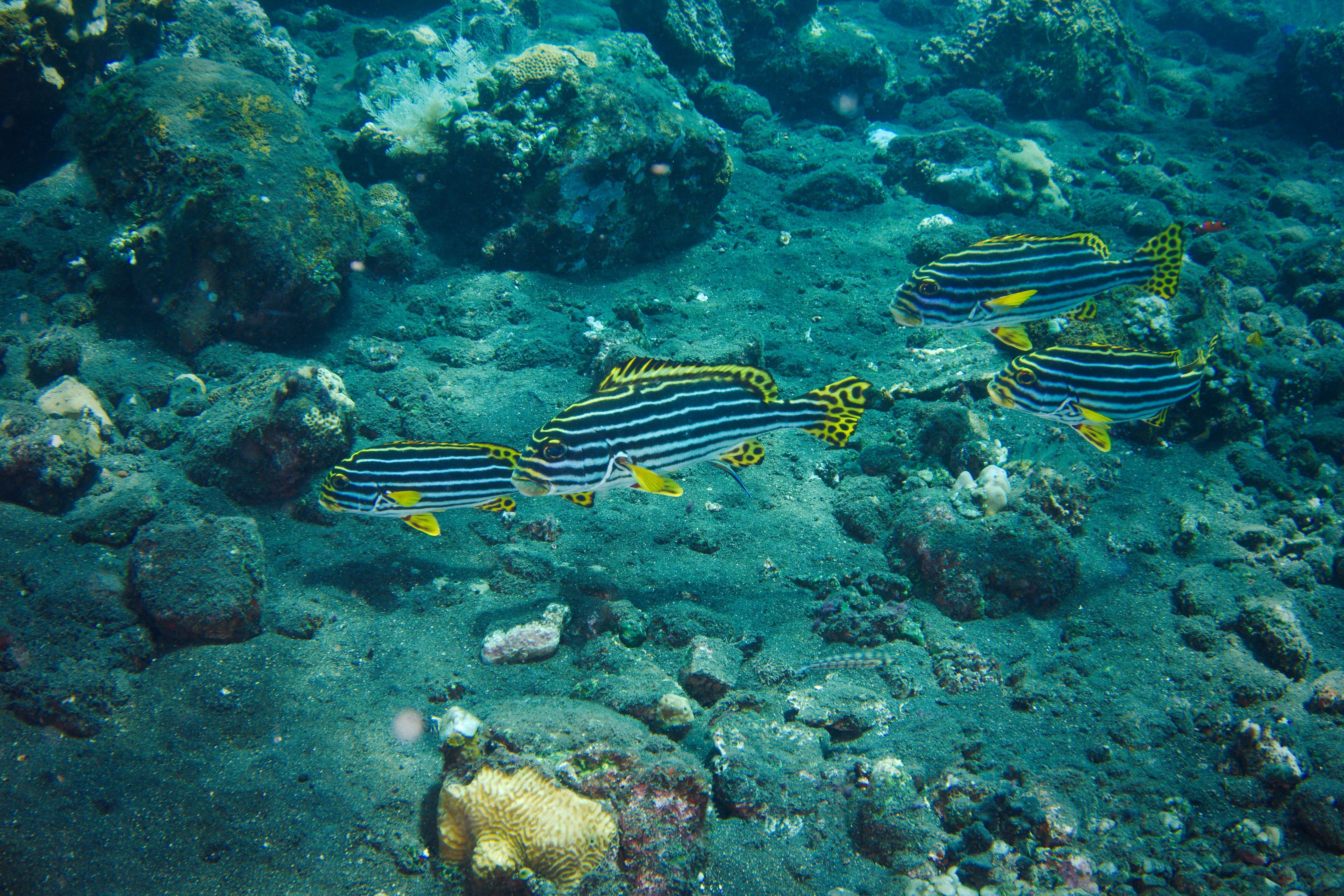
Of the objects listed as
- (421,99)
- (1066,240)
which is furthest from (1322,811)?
(421,99)

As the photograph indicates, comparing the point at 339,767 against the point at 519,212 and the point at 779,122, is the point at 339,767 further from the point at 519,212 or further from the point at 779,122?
the point at 779,122

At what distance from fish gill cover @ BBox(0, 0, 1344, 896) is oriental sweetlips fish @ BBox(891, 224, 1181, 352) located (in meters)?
0.04

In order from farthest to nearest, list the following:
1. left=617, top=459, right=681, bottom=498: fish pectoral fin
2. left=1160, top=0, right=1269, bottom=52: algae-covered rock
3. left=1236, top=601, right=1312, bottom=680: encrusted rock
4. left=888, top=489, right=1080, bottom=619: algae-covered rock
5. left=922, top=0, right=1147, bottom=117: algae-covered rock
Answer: left=1160, top=0, right=1269, bottom=52: algae-covered rock < left=922, top=0, right=1147, bottom=117: algae-covered rock < left=888, top=489, right=1080, bottom=619: algae-covered rock < left=1236, top=601, right=1312, bottom=680: encrusted rock < left=617, top=459, right=681, bottom=498: fish pectoral fin

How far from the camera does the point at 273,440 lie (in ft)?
17.1

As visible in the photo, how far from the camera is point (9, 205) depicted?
692cm

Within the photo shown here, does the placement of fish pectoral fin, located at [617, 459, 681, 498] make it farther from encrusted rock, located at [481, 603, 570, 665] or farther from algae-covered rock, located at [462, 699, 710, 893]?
encrusted rock, located at [481, 603, 570, 665]

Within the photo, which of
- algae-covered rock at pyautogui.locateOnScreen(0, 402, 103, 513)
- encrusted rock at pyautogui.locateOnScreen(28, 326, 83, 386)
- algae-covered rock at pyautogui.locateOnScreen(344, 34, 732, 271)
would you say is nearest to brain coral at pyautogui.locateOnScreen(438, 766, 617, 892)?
algae-covered rock at pyautogui.locateOnScreen(0, 402, 103, 513)

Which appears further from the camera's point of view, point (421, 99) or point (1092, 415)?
point (421, 99)

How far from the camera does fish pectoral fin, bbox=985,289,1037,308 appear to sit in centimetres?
445

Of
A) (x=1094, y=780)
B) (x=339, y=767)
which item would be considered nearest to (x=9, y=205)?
(x=339, y=767)

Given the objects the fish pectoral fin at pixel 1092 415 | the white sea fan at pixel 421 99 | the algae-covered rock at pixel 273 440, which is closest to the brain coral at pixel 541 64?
the white sea fan at pixel 421 99

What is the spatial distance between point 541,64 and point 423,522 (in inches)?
300

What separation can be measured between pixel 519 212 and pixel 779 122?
915 cm

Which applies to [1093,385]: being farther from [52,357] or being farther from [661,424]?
[52,357]
